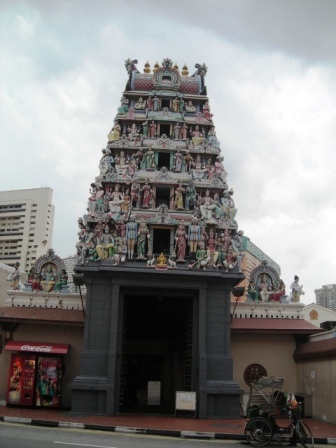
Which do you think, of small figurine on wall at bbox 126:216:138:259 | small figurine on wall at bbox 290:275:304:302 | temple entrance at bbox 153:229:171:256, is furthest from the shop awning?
small figurine on wall at bbox 290:275:304:302

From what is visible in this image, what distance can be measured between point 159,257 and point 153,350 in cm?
1072

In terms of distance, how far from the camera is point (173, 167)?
2894 centimetres

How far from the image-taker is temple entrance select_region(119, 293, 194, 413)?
2955cm

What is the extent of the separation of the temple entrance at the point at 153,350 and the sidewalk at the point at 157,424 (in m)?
7.58

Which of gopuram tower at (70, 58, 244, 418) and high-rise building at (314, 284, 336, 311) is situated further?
high-rise building at (314, 284, 336, 311)

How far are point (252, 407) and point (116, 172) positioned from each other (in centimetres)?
1672

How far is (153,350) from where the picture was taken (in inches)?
1278

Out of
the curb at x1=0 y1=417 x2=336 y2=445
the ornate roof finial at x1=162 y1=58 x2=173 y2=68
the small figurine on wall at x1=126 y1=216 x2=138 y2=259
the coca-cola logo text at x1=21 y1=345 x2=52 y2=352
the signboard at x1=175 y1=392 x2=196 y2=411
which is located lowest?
the curb at x1=0 y1=417 x2=336 y2=445

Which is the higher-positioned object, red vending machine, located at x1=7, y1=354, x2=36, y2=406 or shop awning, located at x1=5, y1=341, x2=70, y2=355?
shop awning, located at x1=5, y1=341, x2=70, y2=355

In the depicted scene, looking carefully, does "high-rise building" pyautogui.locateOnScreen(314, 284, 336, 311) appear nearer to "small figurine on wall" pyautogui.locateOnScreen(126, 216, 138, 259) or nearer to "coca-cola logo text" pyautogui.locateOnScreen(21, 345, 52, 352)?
"small figurine on wall" pyautogui.locateOnScreen(126, 216, 138, 259)

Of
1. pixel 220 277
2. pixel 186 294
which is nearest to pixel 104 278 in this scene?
pixel 186 294

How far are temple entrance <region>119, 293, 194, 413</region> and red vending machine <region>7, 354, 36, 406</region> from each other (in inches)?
247

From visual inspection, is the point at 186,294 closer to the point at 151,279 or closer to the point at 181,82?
the point at 151,279

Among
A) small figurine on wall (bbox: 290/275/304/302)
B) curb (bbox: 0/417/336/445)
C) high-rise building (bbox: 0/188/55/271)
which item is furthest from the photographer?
high-rise building (bbox: 0/188/55/271)
